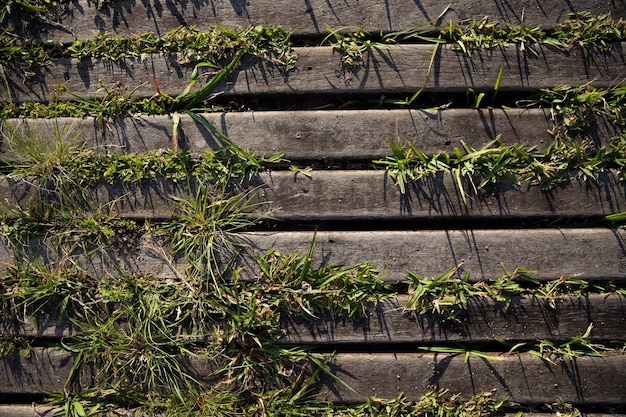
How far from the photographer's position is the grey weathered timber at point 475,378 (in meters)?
2.06

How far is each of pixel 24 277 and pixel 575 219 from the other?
102 inches

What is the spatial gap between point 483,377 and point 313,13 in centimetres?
186

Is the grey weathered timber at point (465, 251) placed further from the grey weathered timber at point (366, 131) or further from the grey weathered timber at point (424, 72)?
the grey weathered timber at point (424, 72)

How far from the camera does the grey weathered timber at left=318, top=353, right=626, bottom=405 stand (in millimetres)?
2059

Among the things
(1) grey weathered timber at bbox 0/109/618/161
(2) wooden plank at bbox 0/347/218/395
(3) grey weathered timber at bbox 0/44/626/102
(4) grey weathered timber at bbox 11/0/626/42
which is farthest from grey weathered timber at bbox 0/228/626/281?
(4) grey weathered timber at bbox 11/0/626/42

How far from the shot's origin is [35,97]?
2.17 meters

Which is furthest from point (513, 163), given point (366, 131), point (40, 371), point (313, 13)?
point (40, 371)

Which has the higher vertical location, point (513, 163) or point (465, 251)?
point (513, 163)

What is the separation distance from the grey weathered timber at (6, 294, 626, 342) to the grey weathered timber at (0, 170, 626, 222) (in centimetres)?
40

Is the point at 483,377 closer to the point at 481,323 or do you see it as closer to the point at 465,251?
the point at 481,323

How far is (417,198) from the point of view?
81.4 inches

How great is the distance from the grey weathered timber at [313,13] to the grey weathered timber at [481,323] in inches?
51.1

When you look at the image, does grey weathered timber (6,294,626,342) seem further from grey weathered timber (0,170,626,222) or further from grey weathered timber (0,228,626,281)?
grey weathered timber (0,170,626,222)

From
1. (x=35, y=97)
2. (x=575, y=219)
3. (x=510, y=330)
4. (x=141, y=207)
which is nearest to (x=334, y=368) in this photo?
(x=510, y=330)
